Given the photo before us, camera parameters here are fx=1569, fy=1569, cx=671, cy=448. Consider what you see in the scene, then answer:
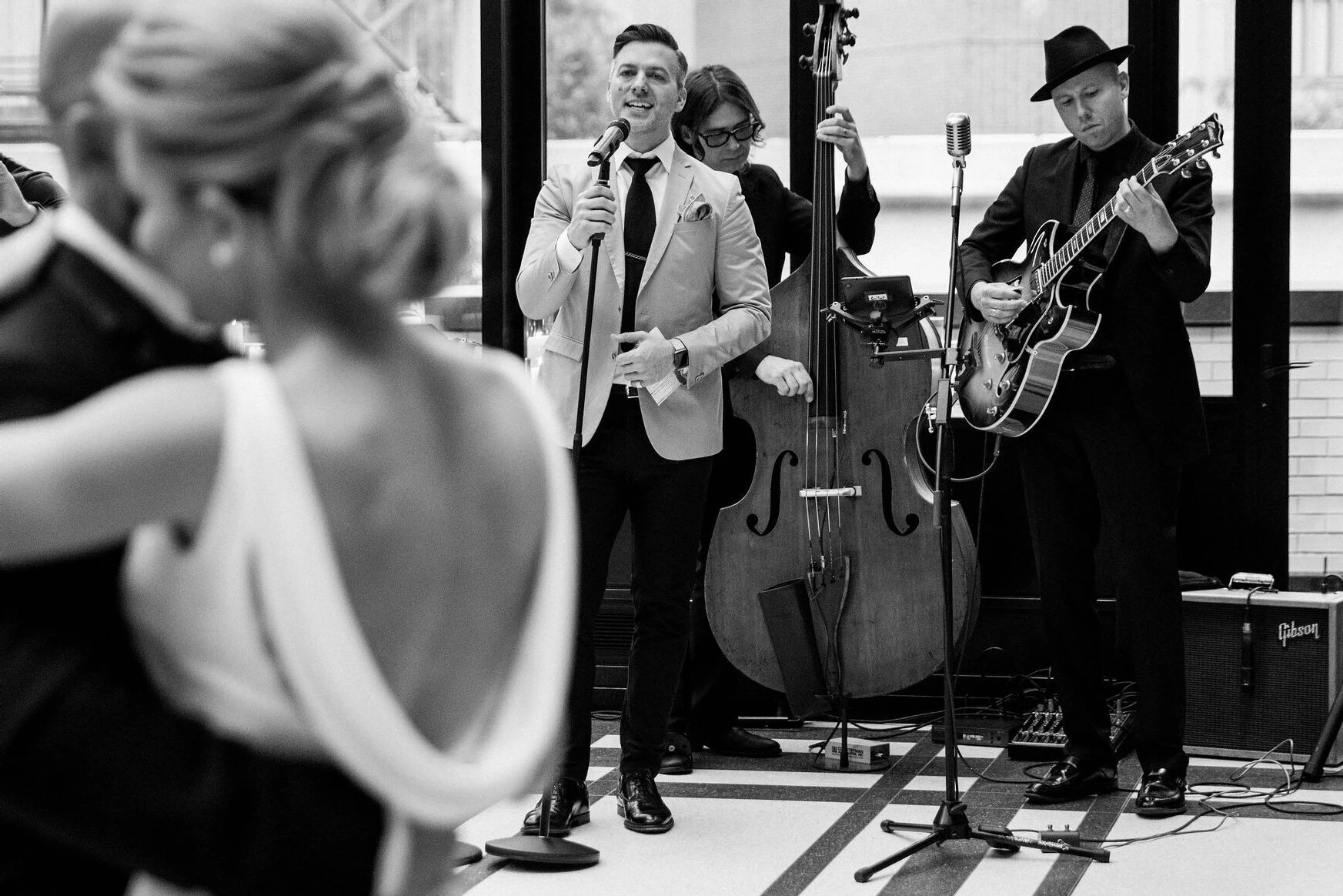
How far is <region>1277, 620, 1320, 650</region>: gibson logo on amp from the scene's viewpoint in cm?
429

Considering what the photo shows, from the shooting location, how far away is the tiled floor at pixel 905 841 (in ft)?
10.5

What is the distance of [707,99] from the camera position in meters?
4.50

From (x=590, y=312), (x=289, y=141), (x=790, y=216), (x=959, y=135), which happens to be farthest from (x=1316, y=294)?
(x=289, y=141)

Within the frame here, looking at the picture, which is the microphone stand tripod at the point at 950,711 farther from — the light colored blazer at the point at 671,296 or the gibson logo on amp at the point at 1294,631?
the gibson logo on amp at the point at 1294,631

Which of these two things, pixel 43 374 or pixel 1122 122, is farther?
pixel 1122 122

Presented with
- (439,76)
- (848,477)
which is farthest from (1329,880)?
(439,76)

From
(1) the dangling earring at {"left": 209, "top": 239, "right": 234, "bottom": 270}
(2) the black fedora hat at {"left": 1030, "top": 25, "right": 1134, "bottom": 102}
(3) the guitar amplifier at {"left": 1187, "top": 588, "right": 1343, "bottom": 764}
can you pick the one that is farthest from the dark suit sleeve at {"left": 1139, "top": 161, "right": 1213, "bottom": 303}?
(1) the dangling earring at {"left": 209, "top": 239, "right": 234, "bottom": 270}

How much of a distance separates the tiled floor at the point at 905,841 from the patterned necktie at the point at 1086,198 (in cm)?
145

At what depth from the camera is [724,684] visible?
457 centimetres

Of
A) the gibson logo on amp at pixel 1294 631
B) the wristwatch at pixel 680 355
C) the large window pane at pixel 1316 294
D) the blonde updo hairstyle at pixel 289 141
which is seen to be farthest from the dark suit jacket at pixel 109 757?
the large window pane at pixel 1316 294

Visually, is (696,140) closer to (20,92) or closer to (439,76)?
(439,76)

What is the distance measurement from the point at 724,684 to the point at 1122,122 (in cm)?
191

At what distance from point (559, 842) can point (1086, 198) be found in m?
2.02

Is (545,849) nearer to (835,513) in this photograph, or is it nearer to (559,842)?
(559,842)
